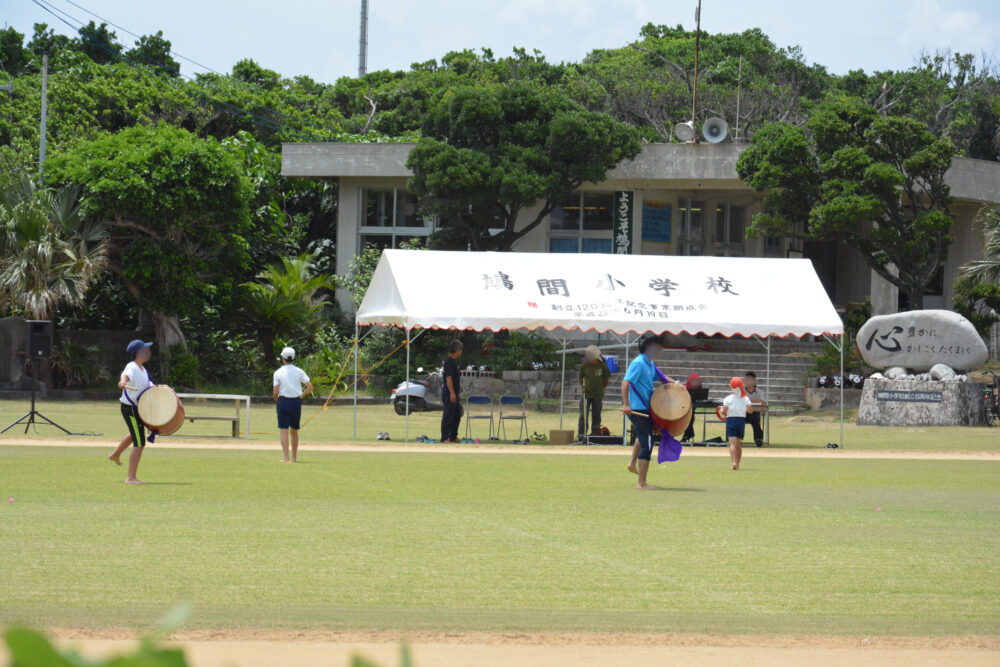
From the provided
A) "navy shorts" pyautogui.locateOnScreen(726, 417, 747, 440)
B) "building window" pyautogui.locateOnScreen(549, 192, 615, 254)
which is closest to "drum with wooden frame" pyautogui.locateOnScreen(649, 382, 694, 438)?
"navy shorts" pyautogui.locateOnScreen(726, 417, 747, 440)

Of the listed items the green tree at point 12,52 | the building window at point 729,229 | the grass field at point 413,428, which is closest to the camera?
the grass field at point 413,428

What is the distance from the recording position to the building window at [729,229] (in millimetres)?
44594

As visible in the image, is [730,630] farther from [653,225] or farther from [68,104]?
[68,104]

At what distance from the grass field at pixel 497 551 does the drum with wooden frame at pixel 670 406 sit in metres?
0.89

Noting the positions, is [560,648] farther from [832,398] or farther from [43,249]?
[43,249]

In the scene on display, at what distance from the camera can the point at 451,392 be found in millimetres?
21625

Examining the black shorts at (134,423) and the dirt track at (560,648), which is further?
the black shorts at (134,423)

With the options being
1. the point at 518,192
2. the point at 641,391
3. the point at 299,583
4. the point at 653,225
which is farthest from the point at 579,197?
the point at 299,583

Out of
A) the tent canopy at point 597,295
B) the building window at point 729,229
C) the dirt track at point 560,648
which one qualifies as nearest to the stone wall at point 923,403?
the tent canopy at point 597,295

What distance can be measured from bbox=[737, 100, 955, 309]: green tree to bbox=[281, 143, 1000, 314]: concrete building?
3474 millimetres

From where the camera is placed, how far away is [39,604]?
7207 mm

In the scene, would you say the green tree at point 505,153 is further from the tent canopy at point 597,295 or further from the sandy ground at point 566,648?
the sandy ground at point 566,648

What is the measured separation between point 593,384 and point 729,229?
76.4 ft

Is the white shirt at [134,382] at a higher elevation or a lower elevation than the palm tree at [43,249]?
lower
